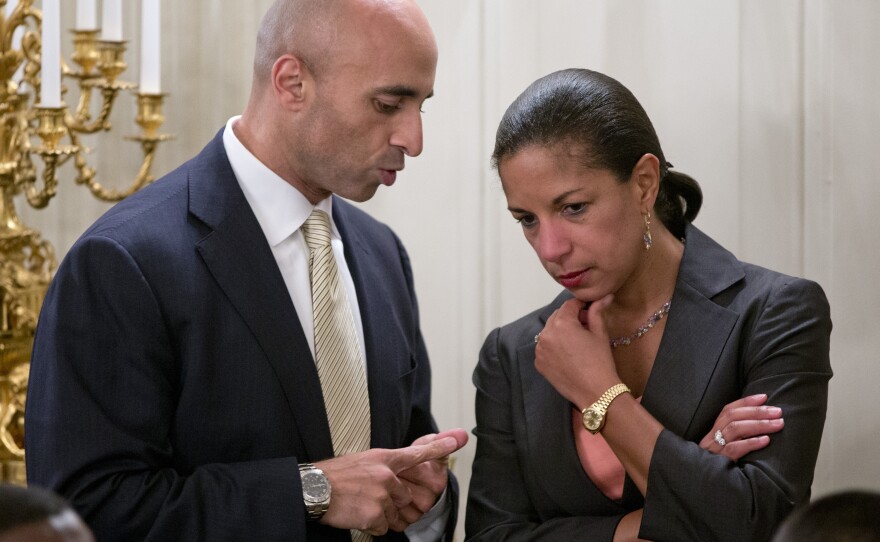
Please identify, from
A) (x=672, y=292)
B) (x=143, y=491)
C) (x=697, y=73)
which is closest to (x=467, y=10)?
(x=697, y=73)

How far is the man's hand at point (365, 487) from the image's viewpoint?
196 centimetres

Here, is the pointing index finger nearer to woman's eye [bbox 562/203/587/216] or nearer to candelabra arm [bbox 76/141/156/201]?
woman's eye [bbox 562/203/587/216]

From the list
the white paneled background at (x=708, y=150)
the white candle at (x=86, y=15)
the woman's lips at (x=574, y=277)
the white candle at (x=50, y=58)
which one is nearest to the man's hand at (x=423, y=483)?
the woman's lips at (x=574, y=277)

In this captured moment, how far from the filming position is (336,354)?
7.04ft

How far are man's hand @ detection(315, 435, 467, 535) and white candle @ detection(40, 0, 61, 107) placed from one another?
1368mm

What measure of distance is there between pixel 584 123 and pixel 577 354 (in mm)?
414

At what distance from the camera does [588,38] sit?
3.18 metres

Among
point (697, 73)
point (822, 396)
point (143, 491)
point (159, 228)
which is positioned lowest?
point (143, 491)

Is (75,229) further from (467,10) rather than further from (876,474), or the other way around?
(876,474)

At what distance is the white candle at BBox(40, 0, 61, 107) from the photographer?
2.83 m

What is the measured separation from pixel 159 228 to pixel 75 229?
1907mm

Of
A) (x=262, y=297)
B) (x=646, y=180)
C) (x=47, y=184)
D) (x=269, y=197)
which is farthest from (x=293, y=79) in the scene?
(x=47, y=184)

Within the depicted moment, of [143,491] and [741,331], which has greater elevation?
[741,331]

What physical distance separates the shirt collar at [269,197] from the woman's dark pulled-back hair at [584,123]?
39cm
